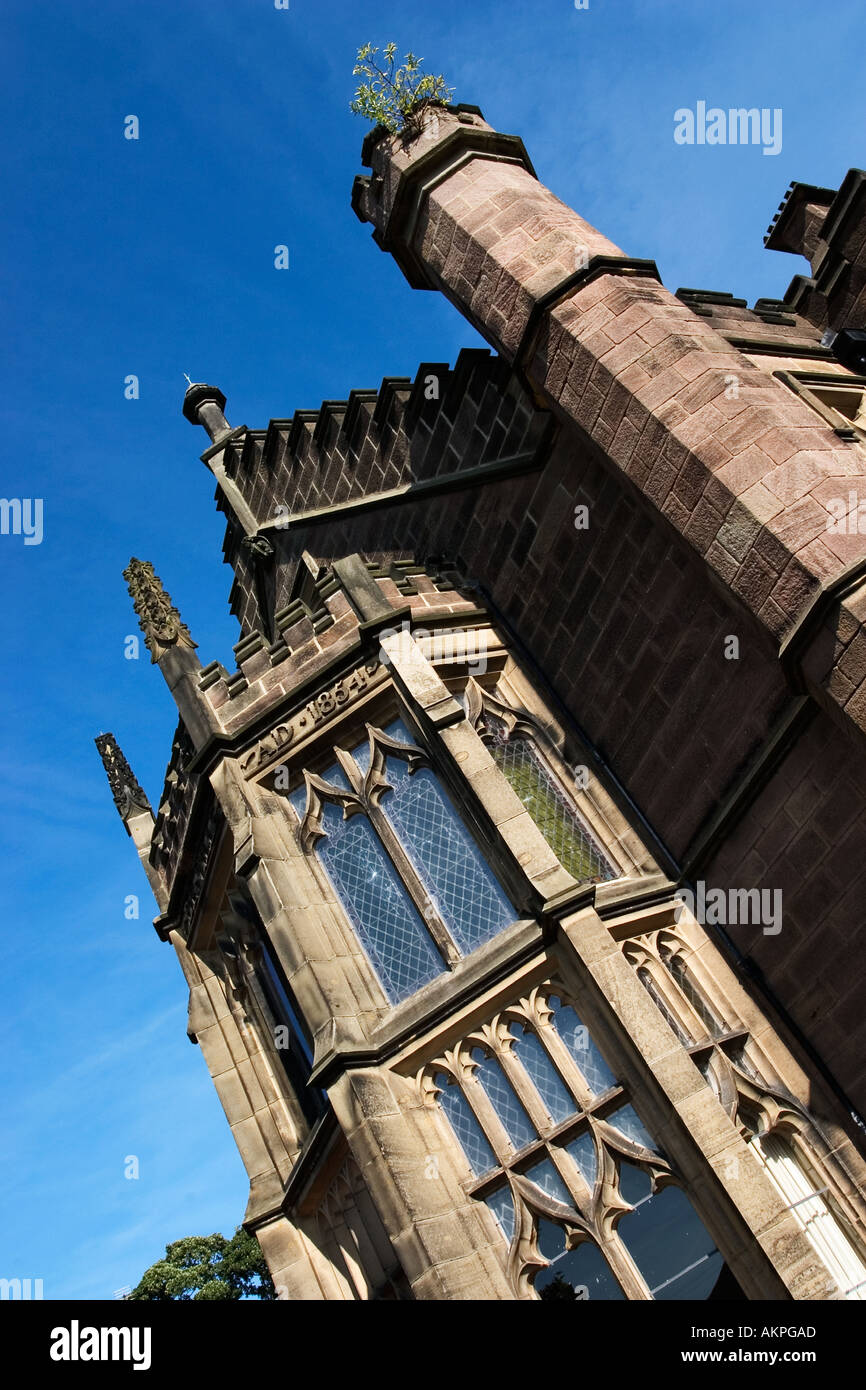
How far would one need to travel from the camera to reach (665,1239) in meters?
7.27

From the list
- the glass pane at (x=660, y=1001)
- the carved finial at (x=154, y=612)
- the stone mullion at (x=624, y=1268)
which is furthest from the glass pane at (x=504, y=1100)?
→ the carved finial at (x=154, y=612)

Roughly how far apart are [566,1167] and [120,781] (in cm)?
821

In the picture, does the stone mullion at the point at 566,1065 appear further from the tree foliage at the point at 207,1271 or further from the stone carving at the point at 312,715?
the tree foliage at the point at 207,1271

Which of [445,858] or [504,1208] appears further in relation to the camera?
[445,858]

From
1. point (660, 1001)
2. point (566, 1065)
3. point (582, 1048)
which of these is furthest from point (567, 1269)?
point (660, 1001)

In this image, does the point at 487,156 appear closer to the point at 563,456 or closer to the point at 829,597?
the point at 563,456

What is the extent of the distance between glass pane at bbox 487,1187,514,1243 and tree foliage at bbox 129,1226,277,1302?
1215 inches

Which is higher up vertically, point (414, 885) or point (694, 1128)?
point (414, 885)

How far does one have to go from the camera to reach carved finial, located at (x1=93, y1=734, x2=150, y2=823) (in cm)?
1318

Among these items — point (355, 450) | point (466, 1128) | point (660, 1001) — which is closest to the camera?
point (466, 1128)

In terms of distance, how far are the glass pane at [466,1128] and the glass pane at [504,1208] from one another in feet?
0.55

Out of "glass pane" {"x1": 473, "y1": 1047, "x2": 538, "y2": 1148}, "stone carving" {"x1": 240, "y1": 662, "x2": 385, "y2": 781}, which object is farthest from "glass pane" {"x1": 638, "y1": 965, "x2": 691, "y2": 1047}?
"stone carving" {"x1": 240, "y1": 662, "x2": 385, "y2": 781}

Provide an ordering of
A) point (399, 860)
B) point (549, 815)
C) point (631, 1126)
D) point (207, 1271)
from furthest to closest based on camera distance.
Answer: point (207, 1271) < point (549, 815) < point (399, 860) < point (631, 1126)

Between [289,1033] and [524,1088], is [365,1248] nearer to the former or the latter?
[289,1033]
